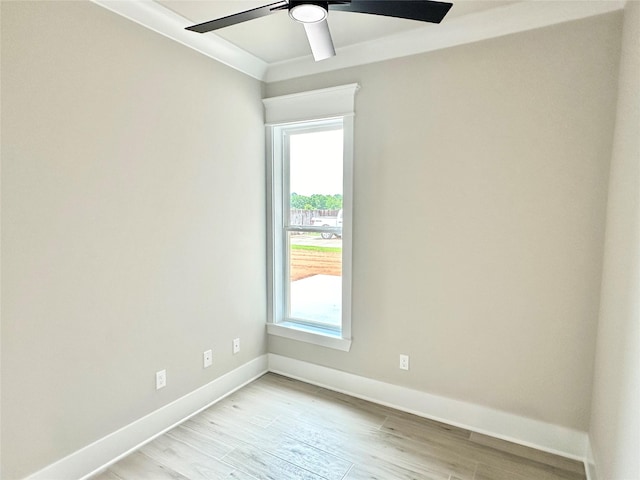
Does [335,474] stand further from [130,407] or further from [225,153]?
[225,153]

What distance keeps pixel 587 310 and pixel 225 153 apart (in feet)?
8.64

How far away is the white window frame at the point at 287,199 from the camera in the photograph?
107 inches

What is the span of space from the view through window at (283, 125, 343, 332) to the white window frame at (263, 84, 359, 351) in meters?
0.07

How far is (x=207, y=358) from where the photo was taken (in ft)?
8.60

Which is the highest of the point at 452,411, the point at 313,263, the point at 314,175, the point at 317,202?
the point at 314,175

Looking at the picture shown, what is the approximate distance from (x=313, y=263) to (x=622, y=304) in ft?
6.95

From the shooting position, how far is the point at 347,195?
8.97ft

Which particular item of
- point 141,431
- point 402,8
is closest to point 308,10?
point 402,8

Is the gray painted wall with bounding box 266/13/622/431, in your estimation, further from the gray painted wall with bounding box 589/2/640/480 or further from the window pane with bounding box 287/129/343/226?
the window pane with bounding box 287/129/343/226

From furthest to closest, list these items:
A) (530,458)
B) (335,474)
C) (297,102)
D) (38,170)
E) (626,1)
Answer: (297,102)
(530,458)
(335,474)
(626,1)
(38,170)

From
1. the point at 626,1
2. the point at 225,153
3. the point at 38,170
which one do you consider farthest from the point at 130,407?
the point at 626,1

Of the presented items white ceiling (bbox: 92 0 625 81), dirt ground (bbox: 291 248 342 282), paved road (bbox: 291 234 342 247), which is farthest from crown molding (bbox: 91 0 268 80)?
dirt ground (bbox: 291 248 342 282)

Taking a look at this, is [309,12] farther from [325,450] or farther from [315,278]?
[325,450]

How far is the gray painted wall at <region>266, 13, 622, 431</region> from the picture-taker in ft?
6.49
